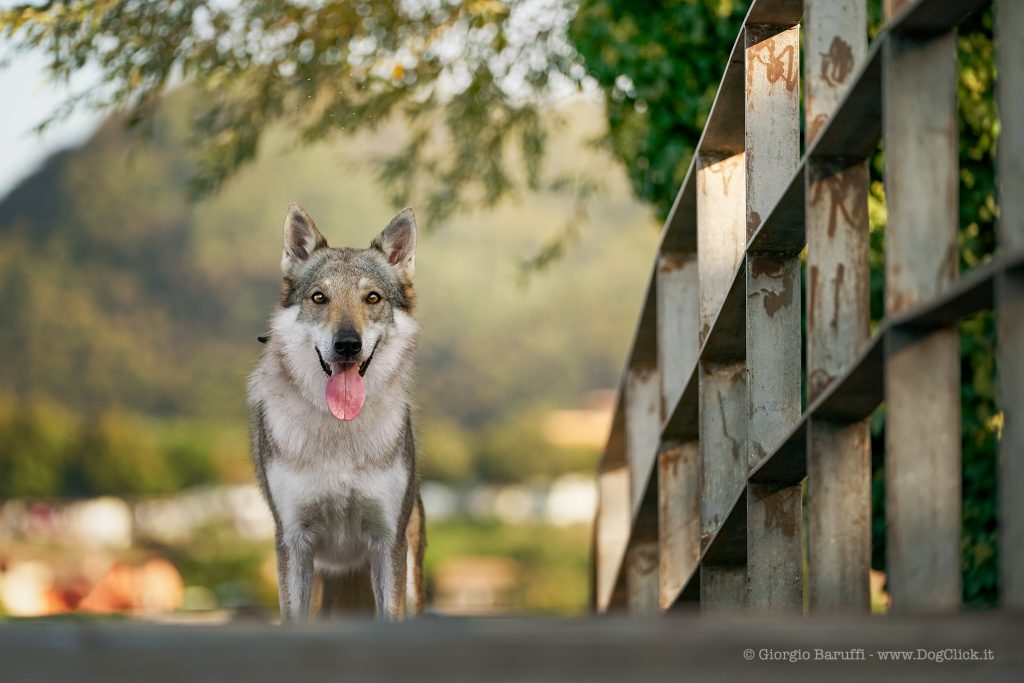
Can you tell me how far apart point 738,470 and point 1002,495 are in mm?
1797

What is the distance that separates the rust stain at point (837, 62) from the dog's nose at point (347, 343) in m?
2.33

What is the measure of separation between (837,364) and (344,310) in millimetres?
2486

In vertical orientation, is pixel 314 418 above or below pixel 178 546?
below

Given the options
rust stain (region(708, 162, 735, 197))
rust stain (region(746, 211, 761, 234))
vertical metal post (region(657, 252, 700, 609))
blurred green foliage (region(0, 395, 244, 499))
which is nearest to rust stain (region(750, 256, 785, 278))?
rust stain (region(746, 211, 761, 234))

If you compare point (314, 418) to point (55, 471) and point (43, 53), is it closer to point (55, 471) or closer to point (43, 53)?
point (43, 53)

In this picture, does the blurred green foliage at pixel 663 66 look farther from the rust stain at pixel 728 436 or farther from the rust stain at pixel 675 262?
the rust stain at pixel 728 436

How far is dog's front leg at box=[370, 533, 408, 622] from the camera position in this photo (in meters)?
4.94

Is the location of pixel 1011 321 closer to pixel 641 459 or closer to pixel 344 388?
pixel 344 388

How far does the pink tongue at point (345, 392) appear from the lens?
15.8 feet

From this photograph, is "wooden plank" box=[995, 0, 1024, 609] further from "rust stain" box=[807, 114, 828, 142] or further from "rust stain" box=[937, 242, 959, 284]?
"rust stain" box=[807, 114, 828, 142]

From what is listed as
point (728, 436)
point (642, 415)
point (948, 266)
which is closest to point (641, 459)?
point (642, 415)

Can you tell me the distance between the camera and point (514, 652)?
76.5 inches

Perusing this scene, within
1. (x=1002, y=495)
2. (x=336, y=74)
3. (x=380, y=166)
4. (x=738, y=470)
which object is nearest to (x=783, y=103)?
(x=738, y=470)

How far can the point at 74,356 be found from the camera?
324 ft
